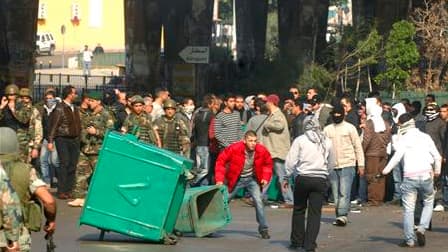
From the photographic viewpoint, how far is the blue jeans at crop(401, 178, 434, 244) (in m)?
15.2

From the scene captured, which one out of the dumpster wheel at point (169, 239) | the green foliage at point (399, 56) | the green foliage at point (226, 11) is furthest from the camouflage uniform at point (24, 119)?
the green foliage at point (226, 11)

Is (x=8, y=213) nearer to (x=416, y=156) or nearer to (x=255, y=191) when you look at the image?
(x=255, y=191)

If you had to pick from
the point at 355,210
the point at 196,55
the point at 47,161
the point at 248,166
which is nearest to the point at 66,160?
the point at 47,161

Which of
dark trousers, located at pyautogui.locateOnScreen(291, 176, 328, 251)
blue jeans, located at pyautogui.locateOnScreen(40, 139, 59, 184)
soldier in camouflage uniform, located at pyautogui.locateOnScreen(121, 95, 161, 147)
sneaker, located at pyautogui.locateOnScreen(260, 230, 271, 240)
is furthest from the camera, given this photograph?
blue jeans, located at pyautogui.locateOnScreen(40, 139, 59, 184)

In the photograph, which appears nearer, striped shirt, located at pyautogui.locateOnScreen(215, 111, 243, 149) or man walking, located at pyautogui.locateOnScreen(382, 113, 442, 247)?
man walking, located at pyautogui.locateOnScreen(382, 113, 442, 247)

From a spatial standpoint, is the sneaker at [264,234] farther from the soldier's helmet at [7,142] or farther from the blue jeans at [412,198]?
the soldier's helmet at [7,142]

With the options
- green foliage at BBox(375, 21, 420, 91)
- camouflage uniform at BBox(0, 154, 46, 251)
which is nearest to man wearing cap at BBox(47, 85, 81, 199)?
camouflage uniform at BBox(0, 154, 46, 251)

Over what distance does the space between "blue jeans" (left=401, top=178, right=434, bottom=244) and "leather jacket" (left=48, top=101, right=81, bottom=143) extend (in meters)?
7.10

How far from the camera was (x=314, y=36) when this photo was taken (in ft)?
134

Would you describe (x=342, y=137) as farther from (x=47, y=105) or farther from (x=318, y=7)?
(x=318, y=7)

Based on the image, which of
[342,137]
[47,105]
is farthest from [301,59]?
[342,137]

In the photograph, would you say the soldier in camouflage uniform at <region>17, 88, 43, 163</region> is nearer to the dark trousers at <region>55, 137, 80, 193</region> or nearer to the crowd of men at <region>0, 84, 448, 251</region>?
the crowd of men at <region>0, 84, 448, 251</region>

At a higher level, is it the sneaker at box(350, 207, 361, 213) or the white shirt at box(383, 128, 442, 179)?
the white shirt at box(383, 128, 442, 179)

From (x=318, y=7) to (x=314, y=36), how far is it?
362 centimetres
